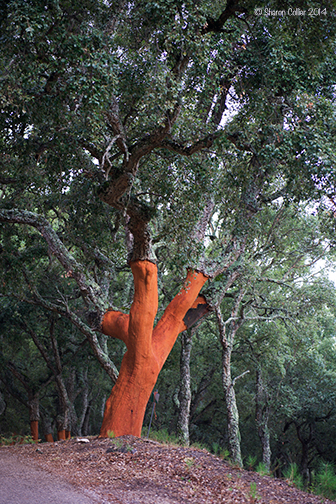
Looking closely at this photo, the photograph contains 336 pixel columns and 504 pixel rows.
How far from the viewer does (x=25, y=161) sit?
834 centimetres

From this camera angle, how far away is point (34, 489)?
14.9 ft

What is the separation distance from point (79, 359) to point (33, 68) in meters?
13.1

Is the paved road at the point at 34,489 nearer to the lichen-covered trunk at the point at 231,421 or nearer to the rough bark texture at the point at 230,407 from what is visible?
the rough bark texture at the point at 230,407

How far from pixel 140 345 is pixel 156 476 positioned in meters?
3.13

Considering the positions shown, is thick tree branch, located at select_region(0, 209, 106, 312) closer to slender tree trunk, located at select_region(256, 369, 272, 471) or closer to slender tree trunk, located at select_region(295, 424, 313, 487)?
slender tree trunk, located at select_region(256, 369, 272, 471)

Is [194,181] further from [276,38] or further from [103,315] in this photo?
[103,315]

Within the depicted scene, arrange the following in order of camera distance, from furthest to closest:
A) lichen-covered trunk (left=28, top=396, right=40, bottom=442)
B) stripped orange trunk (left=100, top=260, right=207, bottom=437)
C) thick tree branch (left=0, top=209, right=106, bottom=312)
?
1. lichen-covered trunk (left=28, top=396, right=40, bottom=442)
2. thick tree branch (left=0, top=209, right=106, bottom=312)
3. stripped orange trunk (left=100, top=260, right=207, bottom=437)

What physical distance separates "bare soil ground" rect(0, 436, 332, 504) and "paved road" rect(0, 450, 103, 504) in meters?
0.17

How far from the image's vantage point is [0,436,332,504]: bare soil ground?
459cm

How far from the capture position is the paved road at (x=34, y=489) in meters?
4.14

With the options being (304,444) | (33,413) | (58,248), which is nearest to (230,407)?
(58,248)

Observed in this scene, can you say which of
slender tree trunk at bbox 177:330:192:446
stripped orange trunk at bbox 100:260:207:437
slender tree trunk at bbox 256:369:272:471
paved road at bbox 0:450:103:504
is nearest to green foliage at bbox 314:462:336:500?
paved road at bbox 0:450:103:504

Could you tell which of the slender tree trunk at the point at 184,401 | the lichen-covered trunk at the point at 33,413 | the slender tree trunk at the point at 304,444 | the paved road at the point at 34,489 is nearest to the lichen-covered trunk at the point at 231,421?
the slender tree trunk at the point at 184,401

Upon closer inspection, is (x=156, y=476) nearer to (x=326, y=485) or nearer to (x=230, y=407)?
(x=326, y=485)
